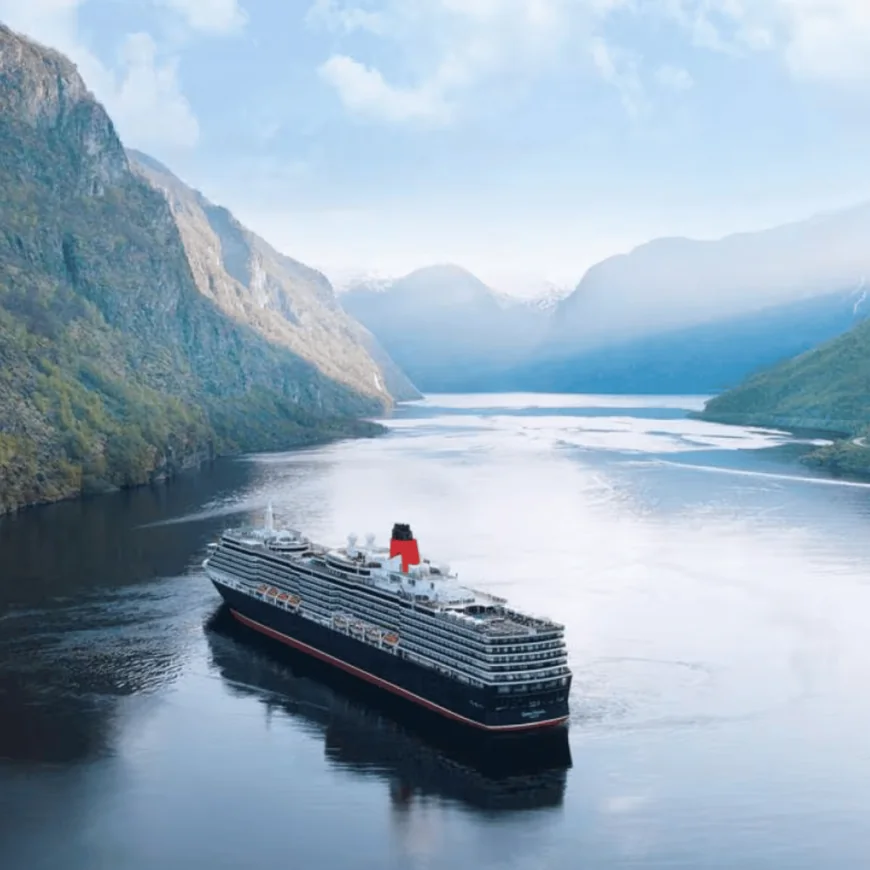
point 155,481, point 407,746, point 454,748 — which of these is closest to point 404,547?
point 407,746

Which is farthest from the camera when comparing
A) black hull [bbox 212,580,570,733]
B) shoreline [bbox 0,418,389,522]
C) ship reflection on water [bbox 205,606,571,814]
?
shoreline [bbox 0,418,389,522]

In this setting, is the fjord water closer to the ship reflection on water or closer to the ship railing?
the ship reflection on water

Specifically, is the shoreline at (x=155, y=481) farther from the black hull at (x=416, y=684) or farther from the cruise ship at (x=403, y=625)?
the black hull at (x=416, y=684)

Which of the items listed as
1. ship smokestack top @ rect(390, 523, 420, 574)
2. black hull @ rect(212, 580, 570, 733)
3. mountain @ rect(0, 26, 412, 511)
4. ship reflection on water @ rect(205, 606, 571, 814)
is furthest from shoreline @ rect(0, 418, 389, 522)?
ship smokestack top @ rect(390, 523, 420, 574)

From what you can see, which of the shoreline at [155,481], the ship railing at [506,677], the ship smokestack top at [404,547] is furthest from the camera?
the shoreline at [155,481]

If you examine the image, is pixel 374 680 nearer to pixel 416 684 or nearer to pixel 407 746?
pixel 416 684

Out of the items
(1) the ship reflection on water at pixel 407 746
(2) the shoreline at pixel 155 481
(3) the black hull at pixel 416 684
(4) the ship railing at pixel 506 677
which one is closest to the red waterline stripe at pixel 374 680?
(3) the black hull at pixel 416 684
